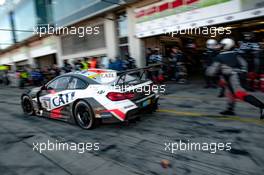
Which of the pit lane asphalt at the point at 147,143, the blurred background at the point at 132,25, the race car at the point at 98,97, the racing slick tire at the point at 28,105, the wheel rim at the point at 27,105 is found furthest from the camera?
the blurred background at the point at 132,25

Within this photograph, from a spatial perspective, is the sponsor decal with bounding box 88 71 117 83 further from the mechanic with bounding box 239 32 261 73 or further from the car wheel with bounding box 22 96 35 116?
the mechanic with bounding box 239 32 261 73

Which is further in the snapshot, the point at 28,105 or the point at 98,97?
the point at 28,105

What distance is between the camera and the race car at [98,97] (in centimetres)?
467

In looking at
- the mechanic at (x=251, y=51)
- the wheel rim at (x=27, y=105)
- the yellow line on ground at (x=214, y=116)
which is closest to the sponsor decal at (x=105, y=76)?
the yellow line on ground at (x=214, y=116)

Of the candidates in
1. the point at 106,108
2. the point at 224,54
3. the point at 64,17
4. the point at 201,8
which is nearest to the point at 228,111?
the point at 224,54

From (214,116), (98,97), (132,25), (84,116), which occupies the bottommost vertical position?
(214,116)

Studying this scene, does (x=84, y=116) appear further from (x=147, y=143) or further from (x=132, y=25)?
(x=132, y=25)

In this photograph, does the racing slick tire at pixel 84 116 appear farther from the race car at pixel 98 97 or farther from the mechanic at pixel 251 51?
the mechanic at pixel 251 51

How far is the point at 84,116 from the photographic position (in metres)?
5.19

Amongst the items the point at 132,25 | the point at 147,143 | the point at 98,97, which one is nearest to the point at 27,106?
the point at 98,97

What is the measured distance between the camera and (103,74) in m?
5.29

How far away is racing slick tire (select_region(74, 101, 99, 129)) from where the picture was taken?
4.95 m

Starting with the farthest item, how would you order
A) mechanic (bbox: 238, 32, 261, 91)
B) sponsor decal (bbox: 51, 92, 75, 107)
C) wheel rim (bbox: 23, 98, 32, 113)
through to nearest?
mechanic (bbox: 238, 32, 261, 91), wheel rim (bbox: 23, 98, 32, 113), sponsor decal (bbox: 51, 92, 75, 107)

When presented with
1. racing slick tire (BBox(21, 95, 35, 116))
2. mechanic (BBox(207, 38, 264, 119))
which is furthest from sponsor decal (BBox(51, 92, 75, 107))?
mechanic (BBox(207, 38, 264, 119))
